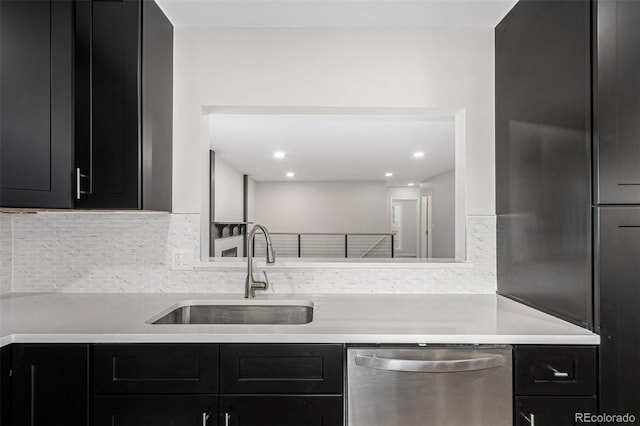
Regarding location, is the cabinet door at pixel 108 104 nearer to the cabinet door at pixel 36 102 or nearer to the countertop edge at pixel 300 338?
the cabinet door at pixel 36 102

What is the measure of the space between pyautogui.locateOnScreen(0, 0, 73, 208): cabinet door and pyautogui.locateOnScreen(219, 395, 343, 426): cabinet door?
42.1 inches

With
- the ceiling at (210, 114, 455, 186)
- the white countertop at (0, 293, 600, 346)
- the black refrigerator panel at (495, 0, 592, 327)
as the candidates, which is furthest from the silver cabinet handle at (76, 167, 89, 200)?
the black refrigerator panel at (495, 0, 592, 327)

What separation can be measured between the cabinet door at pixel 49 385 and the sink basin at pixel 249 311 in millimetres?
544

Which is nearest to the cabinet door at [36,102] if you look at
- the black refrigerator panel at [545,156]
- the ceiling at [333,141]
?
the ceiling at [333,141]

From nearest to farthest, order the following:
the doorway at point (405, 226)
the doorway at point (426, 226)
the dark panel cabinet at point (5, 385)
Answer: the dark panel cabinet at point (5, 385)
the doorway at point (426, 226)
the doorway at point (405, 226)

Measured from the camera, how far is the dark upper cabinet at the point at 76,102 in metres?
1.47

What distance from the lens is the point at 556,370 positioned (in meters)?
1.23

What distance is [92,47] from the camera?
1530 millimetres

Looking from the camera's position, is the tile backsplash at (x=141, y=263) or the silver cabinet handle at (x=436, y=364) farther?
the tile backsplash at (x=141, y=263)

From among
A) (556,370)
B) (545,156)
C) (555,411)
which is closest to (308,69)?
(545,156)

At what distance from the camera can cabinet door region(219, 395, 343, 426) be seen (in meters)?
1.24

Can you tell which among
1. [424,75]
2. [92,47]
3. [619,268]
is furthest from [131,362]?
[424,75]

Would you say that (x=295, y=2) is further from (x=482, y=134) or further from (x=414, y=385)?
(x=414, y=385)

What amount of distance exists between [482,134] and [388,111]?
1.68 feet
